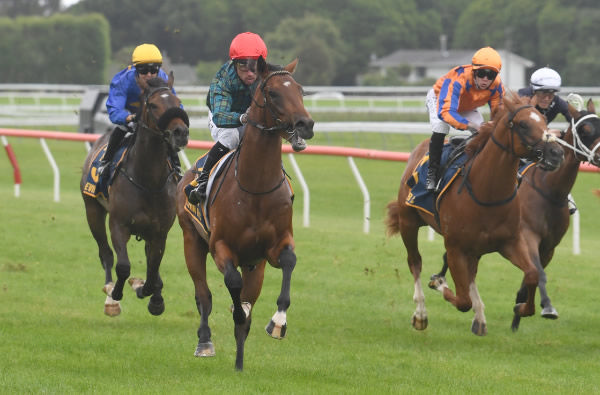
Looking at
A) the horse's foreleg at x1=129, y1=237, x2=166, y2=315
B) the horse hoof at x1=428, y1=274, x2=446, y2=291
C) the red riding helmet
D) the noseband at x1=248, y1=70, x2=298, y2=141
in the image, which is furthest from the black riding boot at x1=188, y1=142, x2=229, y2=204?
the horse hoof at x1=428, y1=274, x2=446, y2=291

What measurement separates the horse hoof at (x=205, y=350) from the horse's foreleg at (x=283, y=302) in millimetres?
562

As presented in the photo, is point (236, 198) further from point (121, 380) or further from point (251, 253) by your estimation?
point (121, 380)

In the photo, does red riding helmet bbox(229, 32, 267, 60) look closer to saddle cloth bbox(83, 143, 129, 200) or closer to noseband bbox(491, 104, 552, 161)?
noseband bbox(491, 104, 552, 161)

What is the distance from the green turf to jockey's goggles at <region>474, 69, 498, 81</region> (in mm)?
1812

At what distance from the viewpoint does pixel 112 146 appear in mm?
7438

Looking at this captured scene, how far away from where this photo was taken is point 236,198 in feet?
17.8

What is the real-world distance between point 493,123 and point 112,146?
9.58ft

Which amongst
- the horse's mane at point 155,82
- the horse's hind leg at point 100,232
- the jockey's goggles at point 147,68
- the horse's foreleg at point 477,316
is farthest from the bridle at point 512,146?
the horse's hind leg at point 100,232

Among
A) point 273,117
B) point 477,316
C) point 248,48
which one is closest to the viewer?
point 273,117

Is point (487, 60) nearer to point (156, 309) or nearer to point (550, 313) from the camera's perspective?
point (550, 313)

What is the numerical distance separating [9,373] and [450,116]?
10.7ft

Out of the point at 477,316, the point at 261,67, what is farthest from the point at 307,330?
the point at 261,67

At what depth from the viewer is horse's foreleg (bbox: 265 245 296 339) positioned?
528cm

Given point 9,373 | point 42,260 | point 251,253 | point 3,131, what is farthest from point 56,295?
point 3,131
